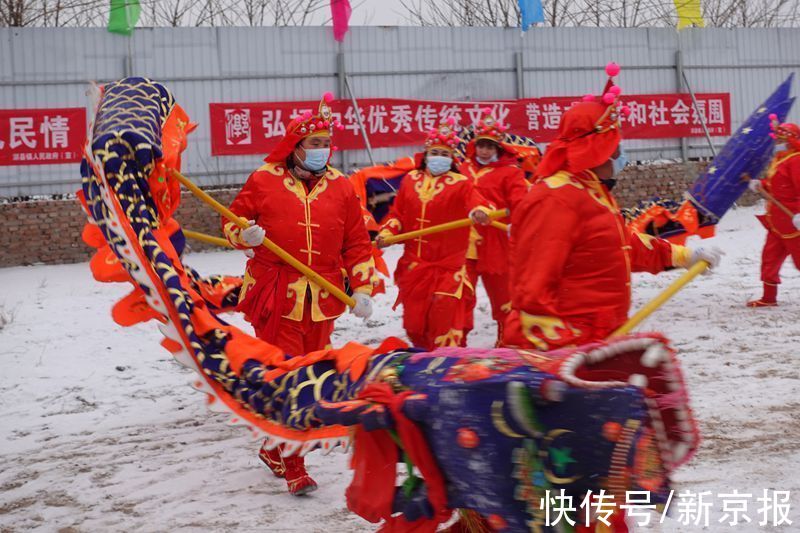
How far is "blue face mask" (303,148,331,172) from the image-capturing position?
4.93 meters

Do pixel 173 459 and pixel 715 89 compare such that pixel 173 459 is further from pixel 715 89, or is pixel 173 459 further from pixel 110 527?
pixel 715 89

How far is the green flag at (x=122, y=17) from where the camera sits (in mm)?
11812

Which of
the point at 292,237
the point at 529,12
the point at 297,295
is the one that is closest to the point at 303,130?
the point at 292,237

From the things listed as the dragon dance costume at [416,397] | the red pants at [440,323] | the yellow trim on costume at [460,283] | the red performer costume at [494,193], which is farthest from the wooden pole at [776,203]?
the dragon dance costume at [416,397]

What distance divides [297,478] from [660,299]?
1921 millimetres

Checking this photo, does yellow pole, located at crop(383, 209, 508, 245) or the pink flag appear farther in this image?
the pink flag

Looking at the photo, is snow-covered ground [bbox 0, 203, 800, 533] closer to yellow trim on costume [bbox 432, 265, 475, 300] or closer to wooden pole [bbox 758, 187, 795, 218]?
wooden pole [bbox 758, 187, 795, 218]

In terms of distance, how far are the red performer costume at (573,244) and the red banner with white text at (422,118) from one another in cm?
905

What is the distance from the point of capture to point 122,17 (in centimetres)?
1186

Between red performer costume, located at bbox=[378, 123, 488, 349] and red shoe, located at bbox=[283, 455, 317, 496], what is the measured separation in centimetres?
211

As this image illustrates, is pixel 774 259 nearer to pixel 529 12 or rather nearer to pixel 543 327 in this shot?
pixel 529 12

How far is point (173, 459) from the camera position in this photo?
521 centimetres

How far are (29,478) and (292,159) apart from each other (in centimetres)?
214

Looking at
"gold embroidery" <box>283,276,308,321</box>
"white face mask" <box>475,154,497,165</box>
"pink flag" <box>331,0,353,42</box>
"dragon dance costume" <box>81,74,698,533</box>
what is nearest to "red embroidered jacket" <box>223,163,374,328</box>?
"gold embroidery" <box>283,276,308,321</box>
